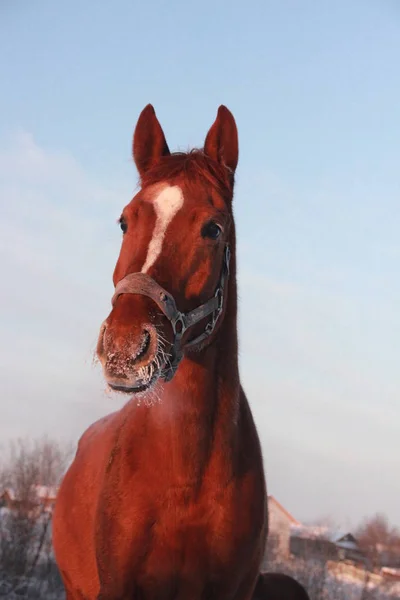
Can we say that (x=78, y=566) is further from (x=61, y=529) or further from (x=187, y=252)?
(x=187, y=252)

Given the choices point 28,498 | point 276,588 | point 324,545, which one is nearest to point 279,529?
point 324,545

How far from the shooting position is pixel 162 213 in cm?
508

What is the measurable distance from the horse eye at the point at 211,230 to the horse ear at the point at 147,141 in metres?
1.09

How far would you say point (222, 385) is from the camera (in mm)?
5523

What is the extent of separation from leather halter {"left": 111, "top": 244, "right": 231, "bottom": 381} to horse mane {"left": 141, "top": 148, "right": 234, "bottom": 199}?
88 cm

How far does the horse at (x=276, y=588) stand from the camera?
7.79m

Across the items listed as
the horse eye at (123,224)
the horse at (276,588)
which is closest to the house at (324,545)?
the horse at (276,588)

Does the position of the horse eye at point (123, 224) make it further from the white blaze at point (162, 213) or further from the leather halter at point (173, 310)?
the leather halter at point (173, 310)

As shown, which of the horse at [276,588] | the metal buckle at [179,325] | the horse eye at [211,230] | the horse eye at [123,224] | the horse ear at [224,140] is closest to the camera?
the metal buckle at [179,325]

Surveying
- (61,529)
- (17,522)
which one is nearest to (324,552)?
(17,522)

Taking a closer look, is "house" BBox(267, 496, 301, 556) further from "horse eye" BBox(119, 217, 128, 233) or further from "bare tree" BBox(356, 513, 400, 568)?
"horse eye" BBox(119, 217, 128, 233)

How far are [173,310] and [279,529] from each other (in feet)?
240

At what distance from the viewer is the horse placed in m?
7.79

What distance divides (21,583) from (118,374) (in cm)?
4343
